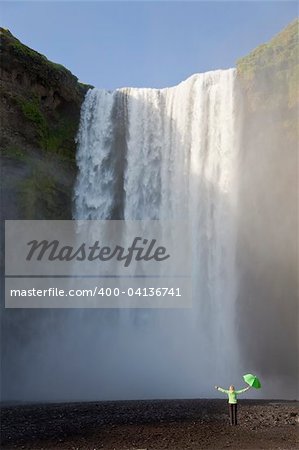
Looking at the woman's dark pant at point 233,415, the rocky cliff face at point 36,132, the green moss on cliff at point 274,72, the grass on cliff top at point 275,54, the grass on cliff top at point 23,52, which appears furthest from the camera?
the grass on cliff top at point 23,52

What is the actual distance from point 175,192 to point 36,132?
33.0 ft

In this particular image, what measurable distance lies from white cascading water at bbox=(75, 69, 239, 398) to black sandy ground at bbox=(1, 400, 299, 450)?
22.0ft

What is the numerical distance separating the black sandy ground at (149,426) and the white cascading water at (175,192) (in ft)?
22.0

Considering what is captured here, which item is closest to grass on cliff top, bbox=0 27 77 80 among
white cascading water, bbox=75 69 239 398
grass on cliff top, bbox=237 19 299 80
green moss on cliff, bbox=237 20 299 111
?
white cascading water, bbox=75 69 239 398

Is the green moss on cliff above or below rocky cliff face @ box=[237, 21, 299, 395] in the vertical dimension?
above

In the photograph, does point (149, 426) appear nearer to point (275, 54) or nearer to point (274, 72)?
point (274, 72)

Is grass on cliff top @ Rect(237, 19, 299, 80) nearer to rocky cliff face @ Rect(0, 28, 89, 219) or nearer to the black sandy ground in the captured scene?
rocky cliff face @ Rect(0, 28, 89, 219)

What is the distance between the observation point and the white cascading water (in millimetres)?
26266

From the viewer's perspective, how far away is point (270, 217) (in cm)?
2759

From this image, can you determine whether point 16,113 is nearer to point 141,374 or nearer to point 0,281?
point 0,281

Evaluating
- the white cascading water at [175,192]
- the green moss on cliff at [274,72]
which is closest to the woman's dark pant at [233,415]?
the white cascading water at [175,192]

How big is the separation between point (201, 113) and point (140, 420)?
21115 mm

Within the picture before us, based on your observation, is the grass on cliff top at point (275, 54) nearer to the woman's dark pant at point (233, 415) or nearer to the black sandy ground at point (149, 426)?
the black sandy ground at point (149, 426)

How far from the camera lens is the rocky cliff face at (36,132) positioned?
28547 mm
